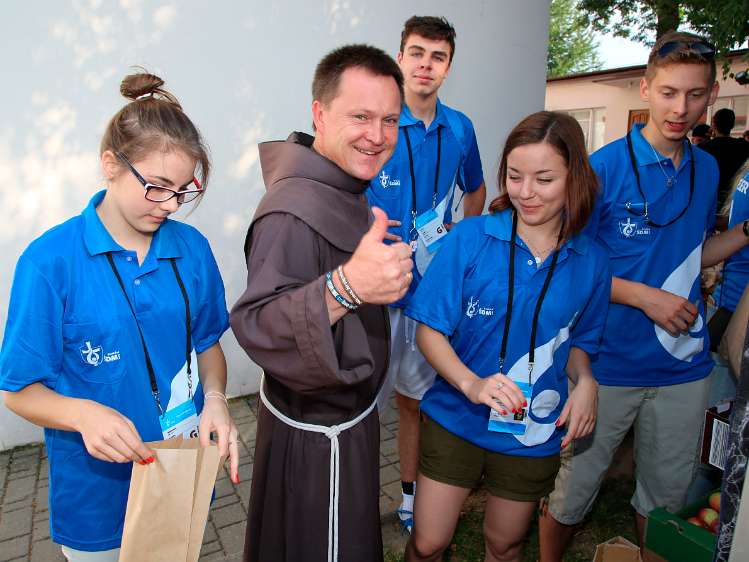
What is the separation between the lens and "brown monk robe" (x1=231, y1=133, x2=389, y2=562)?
4.68 ft

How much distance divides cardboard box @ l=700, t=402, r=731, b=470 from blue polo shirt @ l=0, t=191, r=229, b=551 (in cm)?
201

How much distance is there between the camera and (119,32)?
13.0ft

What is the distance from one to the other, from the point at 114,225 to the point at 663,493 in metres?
2.63

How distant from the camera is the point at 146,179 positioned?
5.70 ft

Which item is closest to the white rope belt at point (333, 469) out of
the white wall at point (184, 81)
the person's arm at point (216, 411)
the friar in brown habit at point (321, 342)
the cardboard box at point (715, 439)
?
the friar in brown habit at point (321, 342)

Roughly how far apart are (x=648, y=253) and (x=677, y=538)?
119cm

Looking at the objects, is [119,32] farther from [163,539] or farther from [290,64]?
[163,539]

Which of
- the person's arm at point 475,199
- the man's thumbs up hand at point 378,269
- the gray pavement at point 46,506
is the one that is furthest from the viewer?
the person's arm at point 475,199

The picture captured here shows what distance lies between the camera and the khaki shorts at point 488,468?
7.25 ft

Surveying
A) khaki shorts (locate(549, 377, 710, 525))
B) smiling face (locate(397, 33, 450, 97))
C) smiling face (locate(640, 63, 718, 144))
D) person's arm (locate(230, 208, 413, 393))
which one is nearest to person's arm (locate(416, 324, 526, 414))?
person's arm (locate(230, 208, 413, 393))

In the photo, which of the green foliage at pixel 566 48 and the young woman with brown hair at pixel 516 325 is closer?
the young woman with brown hair at pixel 516 325

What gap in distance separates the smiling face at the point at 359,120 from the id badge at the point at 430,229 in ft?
4.23

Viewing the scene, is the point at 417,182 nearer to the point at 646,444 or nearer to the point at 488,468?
the point at 488,468

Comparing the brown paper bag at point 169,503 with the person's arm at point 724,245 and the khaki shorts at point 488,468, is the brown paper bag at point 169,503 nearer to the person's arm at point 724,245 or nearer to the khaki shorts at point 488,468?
the khaki shorts at point 488,468
